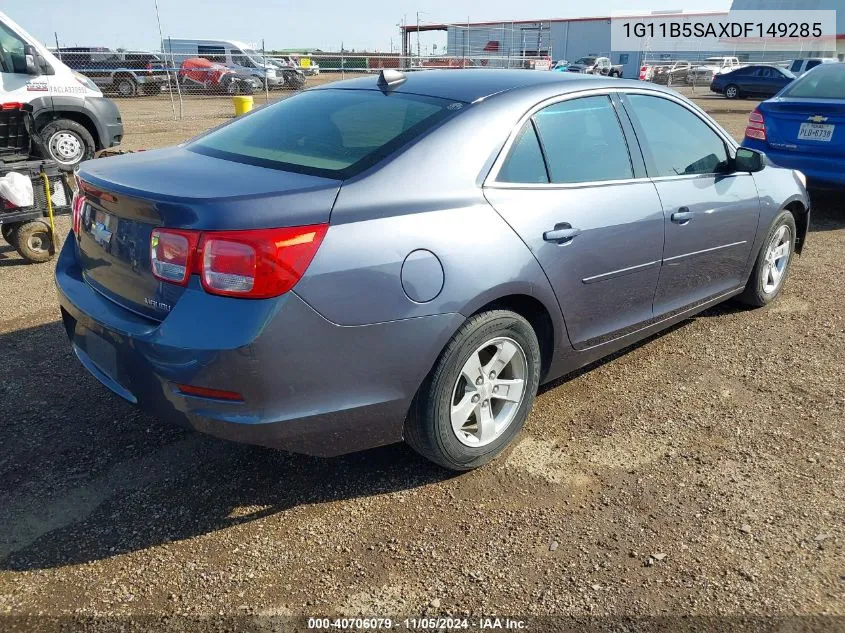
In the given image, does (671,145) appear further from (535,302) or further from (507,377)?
(507,377)

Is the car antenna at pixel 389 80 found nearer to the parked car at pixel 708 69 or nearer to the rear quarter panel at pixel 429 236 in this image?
the rear quarter panel at pixel 429 236

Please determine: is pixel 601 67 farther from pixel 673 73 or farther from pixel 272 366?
pixel 272 366

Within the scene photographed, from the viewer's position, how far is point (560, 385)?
12.6 feet

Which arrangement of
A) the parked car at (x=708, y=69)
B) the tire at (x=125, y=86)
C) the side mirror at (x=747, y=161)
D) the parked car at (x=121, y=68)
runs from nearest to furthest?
1. the side mirror at (x=747, y=161)
2. the parked car at (x=121, y=68)
3. the tire at (x=125, y=86)
4. the parked car at (x=708, y=69)

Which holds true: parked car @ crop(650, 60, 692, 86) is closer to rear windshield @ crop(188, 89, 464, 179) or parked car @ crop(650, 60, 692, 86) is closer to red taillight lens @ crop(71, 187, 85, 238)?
rear windshield @ crop(188, 89, 464, 179)

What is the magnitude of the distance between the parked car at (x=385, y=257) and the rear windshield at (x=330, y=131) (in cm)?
1

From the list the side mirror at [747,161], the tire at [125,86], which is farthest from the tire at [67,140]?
the tire at [125,86]

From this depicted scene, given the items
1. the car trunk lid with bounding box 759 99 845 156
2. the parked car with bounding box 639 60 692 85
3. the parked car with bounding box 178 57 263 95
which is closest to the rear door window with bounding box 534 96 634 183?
the car trunk lid with bounding box 759 99 845 156

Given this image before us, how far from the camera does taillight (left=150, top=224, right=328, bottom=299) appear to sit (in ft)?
7.44

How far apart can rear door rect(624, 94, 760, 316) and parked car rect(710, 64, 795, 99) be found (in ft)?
92.5

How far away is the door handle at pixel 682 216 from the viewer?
3.66 meters

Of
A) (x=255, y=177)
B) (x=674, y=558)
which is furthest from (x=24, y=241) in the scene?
(x=674, y=558)

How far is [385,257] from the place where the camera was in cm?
245

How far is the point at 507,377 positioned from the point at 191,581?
4.88ft
